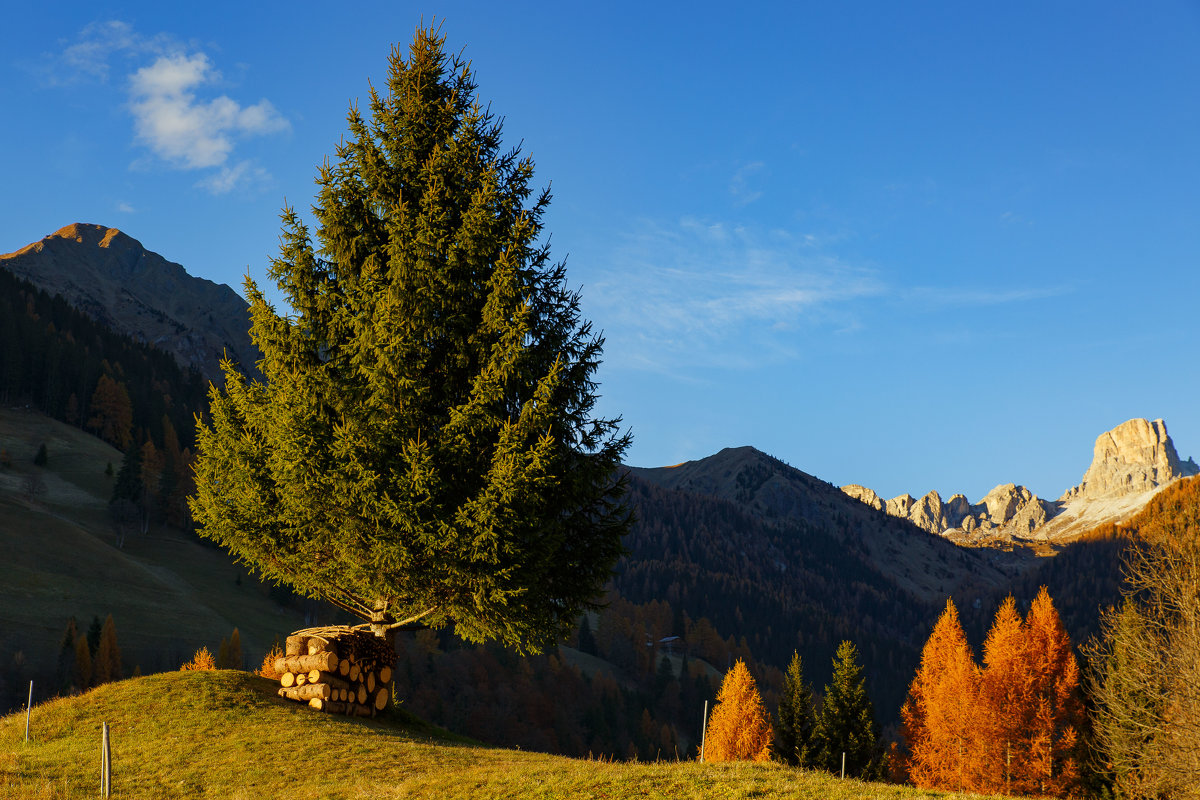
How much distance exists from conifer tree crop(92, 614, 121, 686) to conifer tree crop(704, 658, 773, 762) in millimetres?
67764

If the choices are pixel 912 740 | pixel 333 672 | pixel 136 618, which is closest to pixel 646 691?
pixel 136 618

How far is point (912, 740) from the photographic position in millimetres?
57688

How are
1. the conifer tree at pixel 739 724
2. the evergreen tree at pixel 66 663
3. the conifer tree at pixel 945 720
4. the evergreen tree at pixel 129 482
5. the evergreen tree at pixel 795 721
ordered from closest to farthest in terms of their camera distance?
the conifer tree at pixel 945 720
the evergreen tree at pixel 795 721
the conifer tree at pixel 739 724
the evergreen tree at pixel 66 663
the evergreen tree at pixel 129 482

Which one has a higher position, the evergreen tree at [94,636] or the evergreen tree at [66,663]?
the evergreen tree at [94,636]

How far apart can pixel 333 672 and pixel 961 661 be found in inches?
1903

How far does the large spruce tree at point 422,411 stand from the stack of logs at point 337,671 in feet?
3.13

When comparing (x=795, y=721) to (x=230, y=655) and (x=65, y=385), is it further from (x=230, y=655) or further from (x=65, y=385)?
(x=65, y=385)

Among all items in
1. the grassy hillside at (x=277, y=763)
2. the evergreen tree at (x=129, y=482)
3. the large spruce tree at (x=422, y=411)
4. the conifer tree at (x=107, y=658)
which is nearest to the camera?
the grassy hillside at (x=277, y=763)

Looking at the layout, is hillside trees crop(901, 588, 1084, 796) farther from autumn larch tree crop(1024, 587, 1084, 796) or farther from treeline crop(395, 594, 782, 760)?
treeline crop(395, 594, 782, 760)

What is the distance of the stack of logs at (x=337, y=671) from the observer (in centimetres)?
2172

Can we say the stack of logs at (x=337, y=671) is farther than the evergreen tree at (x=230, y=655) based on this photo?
No

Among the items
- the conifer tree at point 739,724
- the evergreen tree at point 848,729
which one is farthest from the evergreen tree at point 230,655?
the evergreen tree at point 848,729

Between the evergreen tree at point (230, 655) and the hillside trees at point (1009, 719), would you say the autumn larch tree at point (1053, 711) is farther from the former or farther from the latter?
the evergreen tree at point (230, 655)

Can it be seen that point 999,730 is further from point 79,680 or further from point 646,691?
point 646,691
